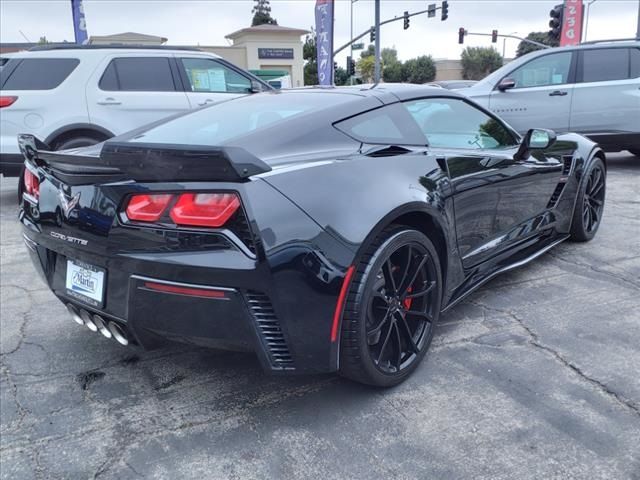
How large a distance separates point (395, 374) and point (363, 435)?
1.22ft

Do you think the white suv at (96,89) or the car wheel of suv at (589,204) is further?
the white suv at (96,89)

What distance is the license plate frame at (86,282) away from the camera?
2191mm

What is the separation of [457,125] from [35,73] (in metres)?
5.25

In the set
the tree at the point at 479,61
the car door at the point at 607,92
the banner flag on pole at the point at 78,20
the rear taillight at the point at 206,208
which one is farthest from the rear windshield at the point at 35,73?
the tree at the point at 479,61

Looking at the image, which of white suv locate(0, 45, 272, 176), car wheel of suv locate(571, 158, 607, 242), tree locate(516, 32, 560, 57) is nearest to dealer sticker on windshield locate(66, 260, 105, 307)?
car wheel of suv locate(571, 158, 607, 242)

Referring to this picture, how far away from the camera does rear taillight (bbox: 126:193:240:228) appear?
6.31 feet

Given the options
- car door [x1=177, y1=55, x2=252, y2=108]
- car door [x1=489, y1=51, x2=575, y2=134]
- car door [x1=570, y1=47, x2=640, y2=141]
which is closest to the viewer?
car door [x1=177, y1=55, x2=252, y2=108]

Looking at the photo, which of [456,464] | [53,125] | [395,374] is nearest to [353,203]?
[395,374]

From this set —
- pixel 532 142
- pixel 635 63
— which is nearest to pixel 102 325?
pixel 532 142

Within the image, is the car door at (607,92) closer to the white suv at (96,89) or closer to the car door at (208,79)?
the white suv at (96,89)

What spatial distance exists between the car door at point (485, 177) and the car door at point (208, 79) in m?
4.50

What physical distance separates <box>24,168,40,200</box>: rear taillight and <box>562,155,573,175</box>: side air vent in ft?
11.2

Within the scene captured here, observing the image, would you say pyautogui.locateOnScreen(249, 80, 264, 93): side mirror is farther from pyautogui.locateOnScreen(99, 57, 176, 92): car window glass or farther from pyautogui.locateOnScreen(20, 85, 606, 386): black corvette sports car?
pyautogui.locateOnScreen(20, 85, 606, 386): black corvette sports car

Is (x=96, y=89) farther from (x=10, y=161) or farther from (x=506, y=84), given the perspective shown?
(x=506, y=84)
